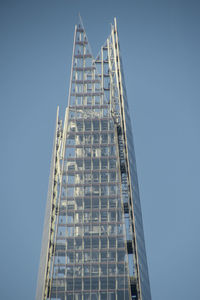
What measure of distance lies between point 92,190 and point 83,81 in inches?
1492

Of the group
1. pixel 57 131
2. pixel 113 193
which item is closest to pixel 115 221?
pixel 113 193

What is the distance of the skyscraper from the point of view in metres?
154

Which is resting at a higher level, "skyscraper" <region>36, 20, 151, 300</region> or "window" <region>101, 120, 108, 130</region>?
"window" <region>101, 120, 108, 130</region>

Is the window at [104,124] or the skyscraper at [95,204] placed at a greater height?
the window at [104,124]

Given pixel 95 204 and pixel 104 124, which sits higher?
pixel 104 124

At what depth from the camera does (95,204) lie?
6511 inches

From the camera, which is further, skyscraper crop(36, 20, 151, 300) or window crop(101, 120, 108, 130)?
window crop(101, 120, 108, 130)

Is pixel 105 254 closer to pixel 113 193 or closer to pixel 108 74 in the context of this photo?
pixel 113 193

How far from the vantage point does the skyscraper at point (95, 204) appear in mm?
154375

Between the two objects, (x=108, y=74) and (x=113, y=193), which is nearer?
(x=113, y=193)

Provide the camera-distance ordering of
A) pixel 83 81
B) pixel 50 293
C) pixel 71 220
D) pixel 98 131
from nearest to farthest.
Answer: pixel 50 293, pixel 71 220, pixel 98 131, pixel 83 81

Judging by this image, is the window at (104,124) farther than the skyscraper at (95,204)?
Yes

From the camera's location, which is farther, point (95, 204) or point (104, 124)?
point (104, 124)

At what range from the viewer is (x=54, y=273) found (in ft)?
511
